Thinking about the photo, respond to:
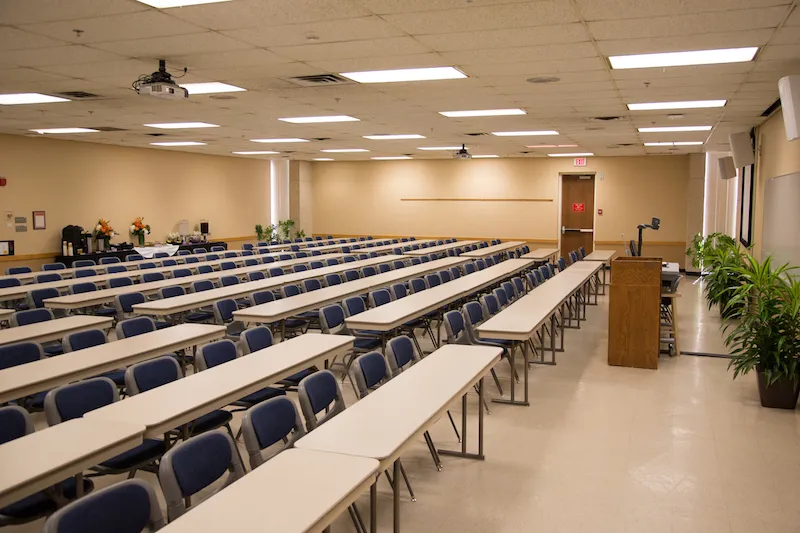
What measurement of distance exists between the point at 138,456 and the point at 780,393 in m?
5.48

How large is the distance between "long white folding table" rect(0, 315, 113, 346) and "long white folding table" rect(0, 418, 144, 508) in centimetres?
262

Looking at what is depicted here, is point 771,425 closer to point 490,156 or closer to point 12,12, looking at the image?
point 12,12

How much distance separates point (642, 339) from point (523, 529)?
4176 mm

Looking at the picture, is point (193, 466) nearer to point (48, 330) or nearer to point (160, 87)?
point (48, 330)

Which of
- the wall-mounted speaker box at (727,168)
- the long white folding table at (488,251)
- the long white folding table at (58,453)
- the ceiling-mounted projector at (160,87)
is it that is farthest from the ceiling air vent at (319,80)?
the wall-mounted speaker box at (727,168)

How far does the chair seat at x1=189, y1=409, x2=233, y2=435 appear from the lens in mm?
4074

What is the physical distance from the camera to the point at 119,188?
1520cm

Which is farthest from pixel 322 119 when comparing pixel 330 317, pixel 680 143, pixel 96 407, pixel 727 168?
pixel 727 168

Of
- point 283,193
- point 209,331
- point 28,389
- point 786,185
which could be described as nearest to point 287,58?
point 209,331

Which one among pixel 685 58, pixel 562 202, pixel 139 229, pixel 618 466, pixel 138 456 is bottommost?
pixel 618 466

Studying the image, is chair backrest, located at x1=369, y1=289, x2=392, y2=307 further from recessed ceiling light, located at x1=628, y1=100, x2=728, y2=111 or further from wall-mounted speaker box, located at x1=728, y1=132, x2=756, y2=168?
wall-mounted speaker box, located at x1=728, y1=132, x2=756, y2=168

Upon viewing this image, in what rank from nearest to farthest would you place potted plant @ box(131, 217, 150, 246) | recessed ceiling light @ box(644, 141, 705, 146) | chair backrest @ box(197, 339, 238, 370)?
chair backrest @ box(197, 339, 238, 370) < recessed ceiling light @ box(644, 141, 705, 146) < potted plant @ box(131, 217, 150, 246)

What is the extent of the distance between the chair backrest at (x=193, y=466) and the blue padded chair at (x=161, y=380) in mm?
963

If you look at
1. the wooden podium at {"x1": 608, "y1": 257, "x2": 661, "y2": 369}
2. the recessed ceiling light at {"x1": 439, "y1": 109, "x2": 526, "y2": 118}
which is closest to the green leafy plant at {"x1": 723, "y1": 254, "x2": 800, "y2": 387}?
the wooden podium at {"x1": 608, "y1": 257, "x2": 661, "y2": 369}
